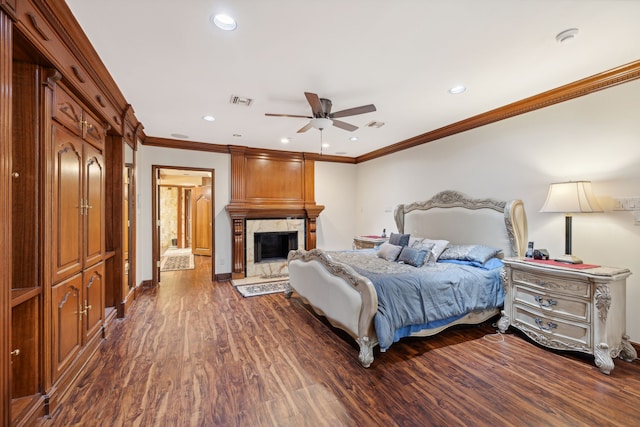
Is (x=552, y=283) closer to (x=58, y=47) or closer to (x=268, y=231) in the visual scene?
(x=58, y=47)

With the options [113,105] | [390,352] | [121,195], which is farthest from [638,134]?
[121,195]

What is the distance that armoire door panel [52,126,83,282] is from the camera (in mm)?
2031

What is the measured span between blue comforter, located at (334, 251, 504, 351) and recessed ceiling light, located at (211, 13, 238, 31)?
2.32m

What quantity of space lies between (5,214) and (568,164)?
4507 millimetres

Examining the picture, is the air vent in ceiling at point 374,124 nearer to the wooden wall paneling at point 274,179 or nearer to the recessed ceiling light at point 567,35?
the recessed ceiling light at point 567,35

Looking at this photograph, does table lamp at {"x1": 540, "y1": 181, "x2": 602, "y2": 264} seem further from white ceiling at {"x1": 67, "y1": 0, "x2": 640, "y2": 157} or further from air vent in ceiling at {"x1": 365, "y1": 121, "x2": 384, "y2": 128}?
air vent in ceiling at {"x1": 365, "y1": 121, "x2": 384, "y2": 128}

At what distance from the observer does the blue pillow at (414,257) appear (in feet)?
11.1

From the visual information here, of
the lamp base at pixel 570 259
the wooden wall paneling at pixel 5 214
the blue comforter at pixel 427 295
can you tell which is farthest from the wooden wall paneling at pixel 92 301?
the lamp base at pixel 570 259

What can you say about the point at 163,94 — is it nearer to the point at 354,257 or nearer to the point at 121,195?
the point at 121,195

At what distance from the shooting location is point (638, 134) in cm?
257

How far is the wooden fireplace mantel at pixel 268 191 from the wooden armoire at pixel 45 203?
289 cm

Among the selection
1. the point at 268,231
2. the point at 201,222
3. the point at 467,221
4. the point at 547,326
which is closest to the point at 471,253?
the point at 467,221

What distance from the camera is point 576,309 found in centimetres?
249

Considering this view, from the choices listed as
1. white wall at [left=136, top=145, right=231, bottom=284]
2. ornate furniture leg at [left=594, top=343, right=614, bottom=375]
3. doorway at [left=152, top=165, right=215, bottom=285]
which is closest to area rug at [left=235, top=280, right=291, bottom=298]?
white wall at [left=136, top=145, right=231, bottom=284]
